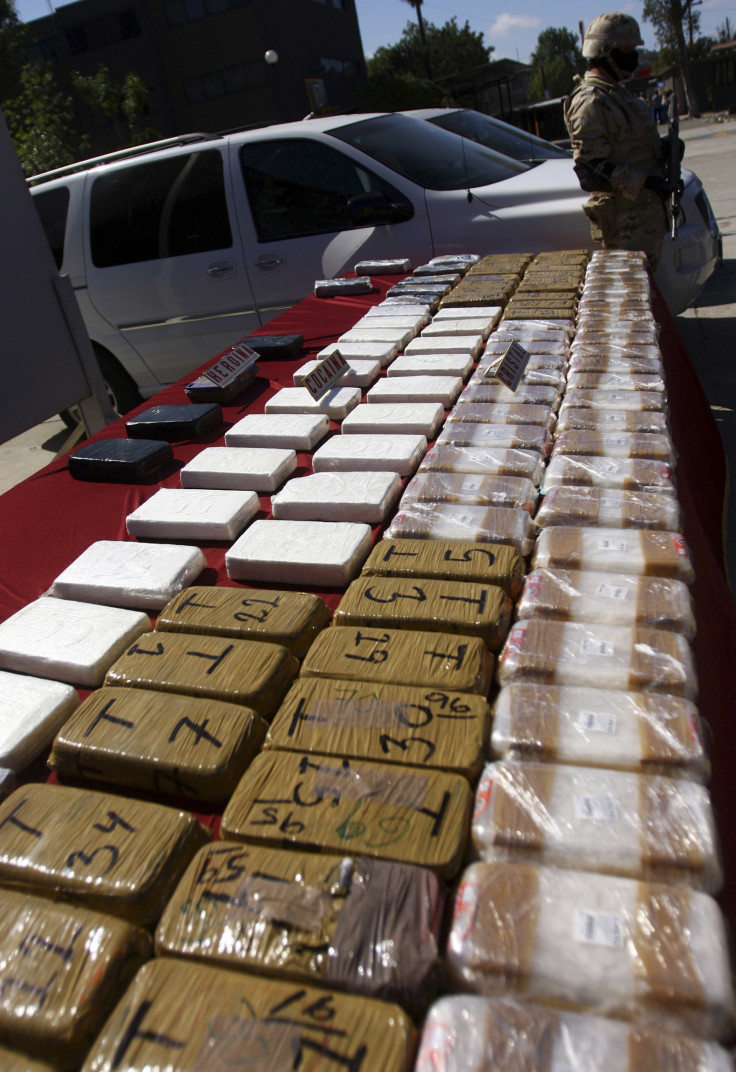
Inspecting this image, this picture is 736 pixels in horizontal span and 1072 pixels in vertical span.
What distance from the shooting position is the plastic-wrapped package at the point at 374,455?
2.48 m

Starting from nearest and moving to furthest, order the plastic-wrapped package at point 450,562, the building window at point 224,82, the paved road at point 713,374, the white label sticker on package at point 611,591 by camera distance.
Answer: the white label sticker on package at point 611,591 → the plastic-wrapped package at point 450,562 → the paved road at point 713,374 → the building window at point 224,82

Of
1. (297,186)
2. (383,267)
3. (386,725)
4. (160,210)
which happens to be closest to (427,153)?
(297,186)

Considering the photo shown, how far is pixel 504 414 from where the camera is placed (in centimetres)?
266

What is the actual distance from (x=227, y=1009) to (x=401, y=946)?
257 millimetres

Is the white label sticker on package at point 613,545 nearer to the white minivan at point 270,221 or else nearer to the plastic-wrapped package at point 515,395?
the plastic-wrapped package at point 515,395

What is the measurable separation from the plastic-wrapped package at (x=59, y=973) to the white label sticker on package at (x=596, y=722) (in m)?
0.84

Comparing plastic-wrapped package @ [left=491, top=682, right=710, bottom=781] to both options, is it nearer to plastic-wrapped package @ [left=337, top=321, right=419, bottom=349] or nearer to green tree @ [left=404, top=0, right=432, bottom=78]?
plastic-wrapped package @ [left=337, top=321, right=419, bottom=349]

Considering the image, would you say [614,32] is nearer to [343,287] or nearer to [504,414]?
[343,287]

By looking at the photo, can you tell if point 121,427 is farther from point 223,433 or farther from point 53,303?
point 53,303

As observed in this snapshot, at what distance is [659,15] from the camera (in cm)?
4528

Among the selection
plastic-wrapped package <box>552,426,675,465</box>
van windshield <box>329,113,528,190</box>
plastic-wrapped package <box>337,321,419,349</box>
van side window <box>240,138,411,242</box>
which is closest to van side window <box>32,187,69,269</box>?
van side window <box>240,138,411,242</box>

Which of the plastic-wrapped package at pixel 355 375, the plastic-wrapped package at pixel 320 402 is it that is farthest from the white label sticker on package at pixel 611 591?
the plastic-wrapped package at pixel 355 375

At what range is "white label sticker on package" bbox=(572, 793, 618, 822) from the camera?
1.21 meters

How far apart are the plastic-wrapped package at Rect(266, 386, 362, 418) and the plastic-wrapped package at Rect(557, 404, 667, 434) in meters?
0.86
